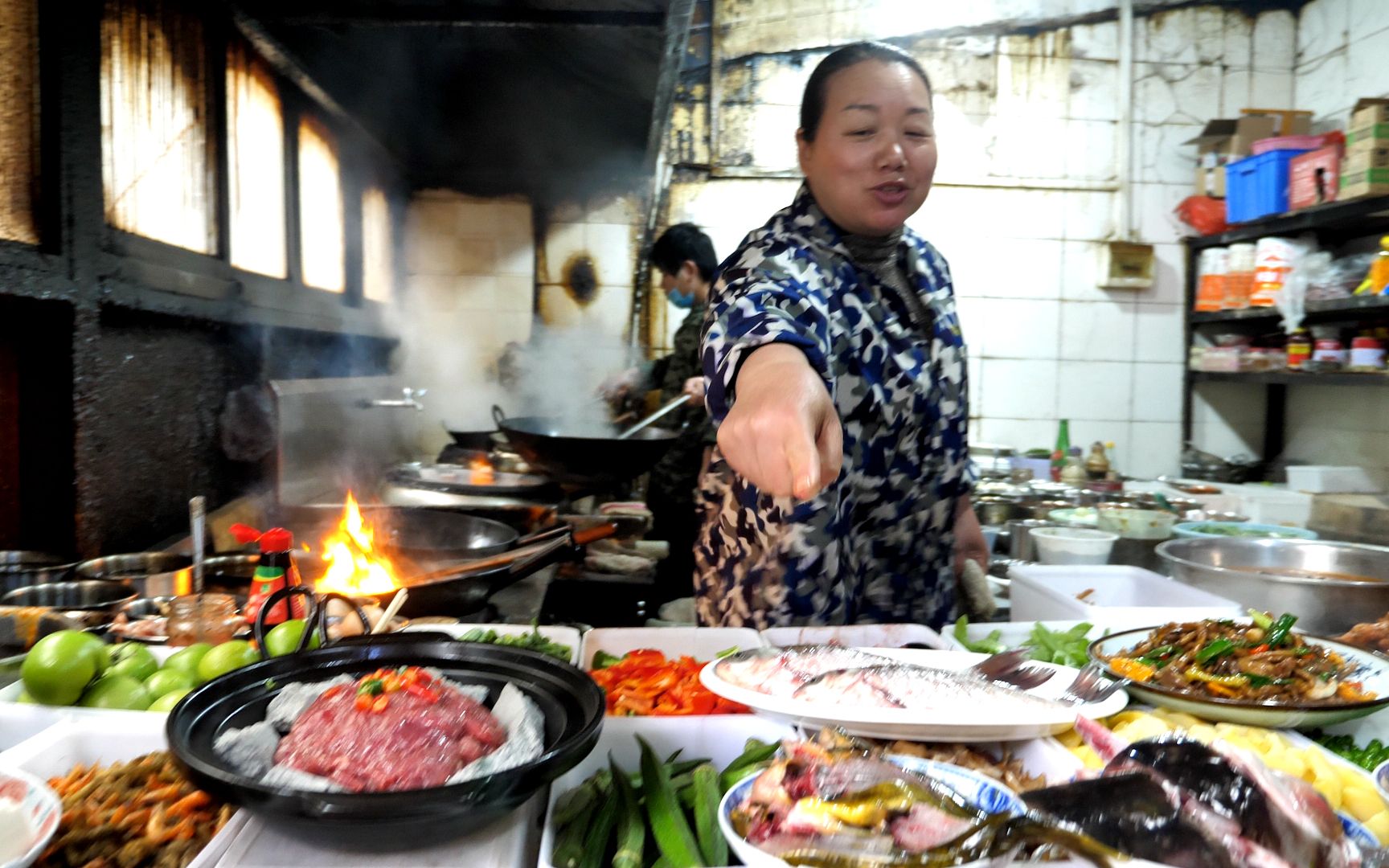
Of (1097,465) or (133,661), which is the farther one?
(1097,465)

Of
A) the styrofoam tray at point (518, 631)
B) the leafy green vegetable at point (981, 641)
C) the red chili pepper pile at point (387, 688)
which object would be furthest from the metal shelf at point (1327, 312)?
the red chili pepper pile at point (387, 688)

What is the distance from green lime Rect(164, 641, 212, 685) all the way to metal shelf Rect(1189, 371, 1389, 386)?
17.0 ft

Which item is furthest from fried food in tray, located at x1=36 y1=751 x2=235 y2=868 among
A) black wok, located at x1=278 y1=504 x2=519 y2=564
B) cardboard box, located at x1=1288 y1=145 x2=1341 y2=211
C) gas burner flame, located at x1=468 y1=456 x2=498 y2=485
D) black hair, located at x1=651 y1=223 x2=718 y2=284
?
cardboard box, located at x1=1288 y1=145 x2=1341 y2=211

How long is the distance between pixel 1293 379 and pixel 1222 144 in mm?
1765

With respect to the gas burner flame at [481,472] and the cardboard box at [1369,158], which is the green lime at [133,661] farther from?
the cardboard box at [1369,158]

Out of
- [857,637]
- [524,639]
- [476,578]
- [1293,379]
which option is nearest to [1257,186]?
[1293,379]

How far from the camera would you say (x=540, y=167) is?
503 cm

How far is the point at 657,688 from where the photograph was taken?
4.60 feet

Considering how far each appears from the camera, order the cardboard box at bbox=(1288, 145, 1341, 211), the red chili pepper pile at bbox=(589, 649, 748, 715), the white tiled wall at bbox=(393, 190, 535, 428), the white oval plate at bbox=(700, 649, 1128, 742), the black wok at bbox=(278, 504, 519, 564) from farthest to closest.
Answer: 1. the white tiled wall at bbox=(393, 190, 535, 428)
2. the cardboard box at bbox=(1288, 145, 1341, 211)
3. the black wok at bbox=(278, 504, 519, 564)
4. the red chili pepper pile at bbox=(589, 649, 748, 715)
5. the white oval plate at bbox=(700, 649, 1128, 742)

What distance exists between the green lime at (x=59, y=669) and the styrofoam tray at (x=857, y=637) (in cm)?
114

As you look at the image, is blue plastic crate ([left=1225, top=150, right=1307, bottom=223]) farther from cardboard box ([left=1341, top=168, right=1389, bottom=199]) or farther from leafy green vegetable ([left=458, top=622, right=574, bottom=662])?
leafy green vegetable ([left=458, top=622, right=574, bottom=662])

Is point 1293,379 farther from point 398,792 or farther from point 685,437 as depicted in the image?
point 398,792

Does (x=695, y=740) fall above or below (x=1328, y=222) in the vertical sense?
below

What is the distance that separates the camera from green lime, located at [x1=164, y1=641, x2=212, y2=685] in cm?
144
